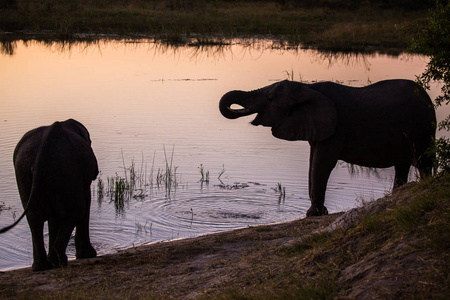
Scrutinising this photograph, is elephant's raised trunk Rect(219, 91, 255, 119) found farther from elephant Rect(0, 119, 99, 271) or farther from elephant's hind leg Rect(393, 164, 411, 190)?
elephant Rect(0, 119, 99, 271)

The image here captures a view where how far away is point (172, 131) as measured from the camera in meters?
15.4

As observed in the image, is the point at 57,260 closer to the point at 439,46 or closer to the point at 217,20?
the point at 439,46

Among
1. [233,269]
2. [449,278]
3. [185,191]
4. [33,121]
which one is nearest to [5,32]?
[33,121]

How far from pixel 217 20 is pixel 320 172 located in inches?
1111

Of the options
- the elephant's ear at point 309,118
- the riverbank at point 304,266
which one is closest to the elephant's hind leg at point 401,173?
the elephant's ear at point 309,118

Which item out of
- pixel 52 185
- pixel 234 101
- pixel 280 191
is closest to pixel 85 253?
pixel 52 185

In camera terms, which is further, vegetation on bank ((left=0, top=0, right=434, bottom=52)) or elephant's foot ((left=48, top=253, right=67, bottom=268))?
vegetation on bank ((left=0, top=0, right=434, bottom=52))

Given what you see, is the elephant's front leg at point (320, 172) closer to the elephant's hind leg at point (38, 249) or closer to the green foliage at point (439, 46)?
the green foliage at point (439, 46)

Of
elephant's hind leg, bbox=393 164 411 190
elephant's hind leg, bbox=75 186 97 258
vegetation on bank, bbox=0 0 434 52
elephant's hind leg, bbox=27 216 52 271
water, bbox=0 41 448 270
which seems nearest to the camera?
elephant's hind leg, bbox=27 216 52 271

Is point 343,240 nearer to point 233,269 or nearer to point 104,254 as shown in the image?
point 233,269

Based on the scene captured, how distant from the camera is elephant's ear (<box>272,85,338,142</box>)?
939 centimetres

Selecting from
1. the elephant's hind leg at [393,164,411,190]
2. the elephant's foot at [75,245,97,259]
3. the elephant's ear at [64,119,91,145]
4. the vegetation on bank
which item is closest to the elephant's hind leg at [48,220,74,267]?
the elephant's foot at [75,245,97,259]

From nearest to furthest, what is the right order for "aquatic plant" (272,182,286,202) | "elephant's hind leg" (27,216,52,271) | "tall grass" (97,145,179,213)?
"elephant's hind leg" (27,216,52,271)
"tall grass" (97,145,179,213)
"aquatic plant" (272,182,286,202)

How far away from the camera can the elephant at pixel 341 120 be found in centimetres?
953
